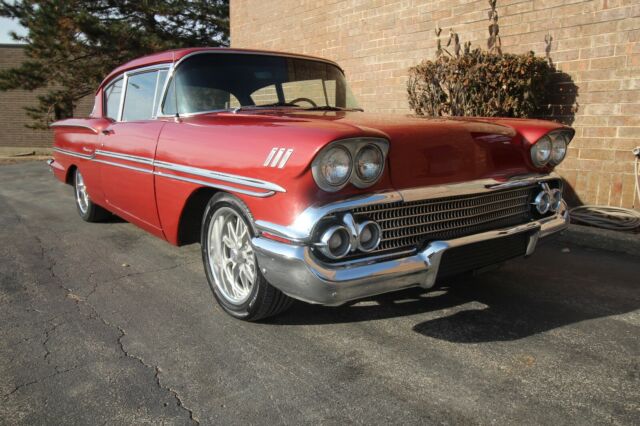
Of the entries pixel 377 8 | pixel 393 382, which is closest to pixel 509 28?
pixel 377 8

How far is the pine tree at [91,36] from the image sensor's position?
1512 cm

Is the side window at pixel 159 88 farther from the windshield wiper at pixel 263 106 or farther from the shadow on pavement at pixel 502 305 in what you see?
the shadow on pavement at pixel 502 305

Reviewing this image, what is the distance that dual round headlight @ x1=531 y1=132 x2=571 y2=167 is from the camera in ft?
9.99

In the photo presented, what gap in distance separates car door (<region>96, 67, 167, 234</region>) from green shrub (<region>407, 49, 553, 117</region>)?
3.39 meters

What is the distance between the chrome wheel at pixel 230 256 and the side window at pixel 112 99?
7.00ft

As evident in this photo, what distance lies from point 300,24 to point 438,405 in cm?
841

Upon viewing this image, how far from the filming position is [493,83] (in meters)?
5.37

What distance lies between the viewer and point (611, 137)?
17.3 feet

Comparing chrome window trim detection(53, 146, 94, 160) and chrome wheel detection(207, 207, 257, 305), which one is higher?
chrome window trim detection(53, 146, 94, 160)

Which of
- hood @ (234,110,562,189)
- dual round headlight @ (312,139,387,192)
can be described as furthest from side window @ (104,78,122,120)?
dual round headlight @ (312,139,387,192)

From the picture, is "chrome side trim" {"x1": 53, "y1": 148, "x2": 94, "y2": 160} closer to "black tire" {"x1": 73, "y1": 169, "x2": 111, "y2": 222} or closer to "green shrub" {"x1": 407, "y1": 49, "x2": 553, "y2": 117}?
"black tire" {"x1": 73, "y1": 169, "x2": 111, "y2": 222}

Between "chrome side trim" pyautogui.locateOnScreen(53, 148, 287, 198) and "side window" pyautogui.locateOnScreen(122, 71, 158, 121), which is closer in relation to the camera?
"chrome side trim" pyautogui.locateOnScreen(53, 148, 287, 198)

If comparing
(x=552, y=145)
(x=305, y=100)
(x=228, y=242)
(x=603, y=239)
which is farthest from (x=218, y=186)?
(x=603, y=239)

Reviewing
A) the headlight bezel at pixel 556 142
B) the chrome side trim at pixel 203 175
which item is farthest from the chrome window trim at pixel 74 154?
the headlight bezel at pixel 556 142
